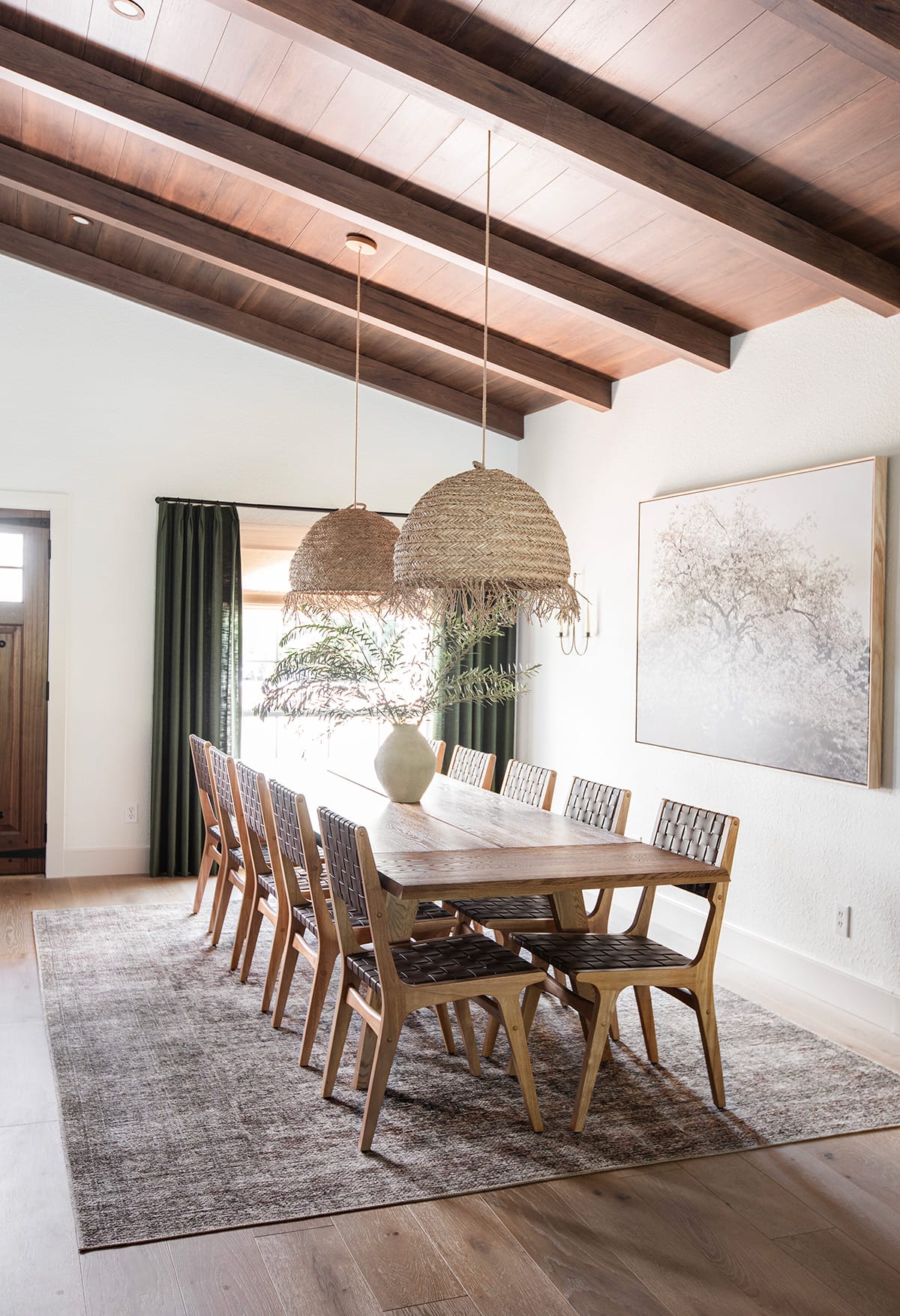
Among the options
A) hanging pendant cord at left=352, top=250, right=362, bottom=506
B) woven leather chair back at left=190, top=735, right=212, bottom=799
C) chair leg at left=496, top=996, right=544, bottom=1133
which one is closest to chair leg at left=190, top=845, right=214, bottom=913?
woven leather chair back at left=190, top=735, right=212, bottom=799

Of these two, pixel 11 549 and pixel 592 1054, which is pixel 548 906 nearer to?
pixel 592 1054

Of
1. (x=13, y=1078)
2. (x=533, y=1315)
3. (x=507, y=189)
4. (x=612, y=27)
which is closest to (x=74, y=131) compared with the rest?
(x=507, y=189)

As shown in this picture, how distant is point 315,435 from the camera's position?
667cm

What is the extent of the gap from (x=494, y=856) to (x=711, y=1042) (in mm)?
856

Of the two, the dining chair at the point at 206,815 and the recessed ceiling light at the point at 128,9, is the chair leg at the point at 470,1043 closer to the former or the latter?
the dining chair at the point at 206,815

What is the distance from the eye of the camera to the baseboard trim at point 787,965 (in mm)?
4031

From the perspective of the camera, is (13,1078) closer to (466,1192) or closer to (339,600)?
(466,1192)

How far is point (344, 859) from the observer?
3080 mm

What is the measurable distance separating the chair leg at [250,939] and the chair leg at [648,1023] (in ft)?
5.26

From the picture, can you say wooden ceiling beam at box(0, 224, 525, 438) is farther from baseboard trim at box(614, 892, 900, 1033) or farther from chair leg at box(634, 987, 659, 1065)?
chair leg at box(634, 987, 659, 1065)

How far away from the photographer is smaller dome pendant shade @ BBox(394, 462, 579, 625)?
3.17 metres

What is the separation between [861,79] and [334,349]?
158 inches

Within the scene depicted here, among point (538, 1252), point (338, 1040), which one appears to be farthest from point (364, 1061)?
point (538, 1252)

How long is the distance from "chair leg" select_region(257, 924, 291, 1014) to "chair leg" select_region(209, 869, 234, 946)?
0.82 metres
